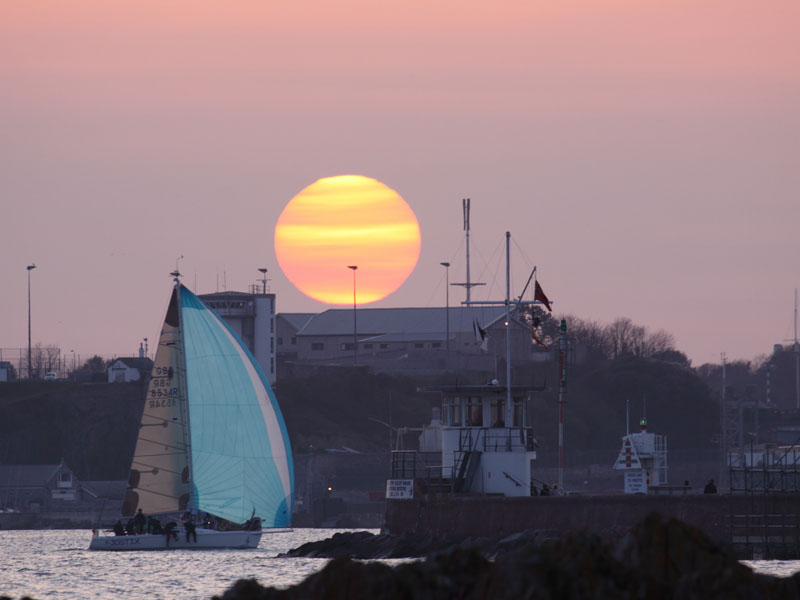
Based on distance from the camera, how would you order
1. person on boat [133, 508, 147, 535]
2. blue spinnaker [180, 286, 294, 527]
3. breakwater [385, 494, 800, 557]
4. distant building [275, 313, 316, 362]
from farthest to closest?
distant building [275, 313, 316, 362] < blue spinnaker [180, 286, 294, 527] < person on boat [133, 508, 147, 535] < breakwater [385, 494, 800, 557]

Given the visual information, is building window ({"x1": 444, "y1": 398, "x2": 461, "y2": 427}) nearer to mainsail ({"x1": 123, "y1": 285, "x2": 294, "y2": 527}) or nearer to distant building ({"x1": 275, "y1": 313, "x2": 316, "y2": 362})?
mainsail ({"x1": 123, "y1": 285, "x2": 294, "y2": 527})

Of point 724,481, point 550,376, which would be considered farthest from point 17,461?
point 724,481

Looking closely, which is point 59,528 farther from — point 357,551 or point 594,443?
point 357,551

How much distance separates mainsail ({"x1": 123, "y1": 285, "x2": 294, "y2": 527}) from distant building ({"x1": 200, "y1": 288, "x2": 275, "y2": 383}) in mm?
62153

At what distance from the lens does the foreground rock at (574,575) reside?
51.5 ft

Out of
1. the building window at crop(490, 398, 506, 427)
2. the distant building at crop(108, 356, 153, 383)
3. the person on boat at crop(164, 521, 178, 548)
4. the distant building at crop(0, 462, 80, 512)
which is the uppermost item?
the distant building at crop(108, 356, 153, 383)

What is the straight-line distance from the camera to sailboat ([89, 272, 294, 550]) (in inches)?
1912

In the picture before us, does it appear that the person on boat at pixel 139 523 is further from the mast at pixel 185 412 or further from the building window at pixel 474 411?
the building window at pixel 474 411

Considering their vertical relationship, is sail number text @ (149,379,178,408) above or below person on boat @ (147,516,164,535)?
above

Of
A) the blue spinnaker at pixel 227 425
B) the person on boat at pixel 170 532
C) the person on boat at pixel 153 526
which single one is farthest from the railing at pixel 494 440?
the person on boat at pixel 153 526

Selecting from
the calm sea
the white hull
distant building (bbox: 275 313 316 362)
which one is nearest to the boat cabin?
the calm sea

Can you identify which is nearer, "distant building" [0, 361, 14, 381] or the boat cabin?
the boat cabin

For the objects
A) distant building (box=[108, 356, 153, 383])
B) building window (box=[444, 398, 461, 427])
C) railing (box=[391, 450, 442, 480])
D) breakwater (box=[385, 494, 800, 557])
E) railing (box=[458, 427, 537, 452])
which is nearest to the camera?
breakwater (box=[385, 494, 800, 557])

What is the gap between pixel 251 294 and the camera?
11500 centimetres
